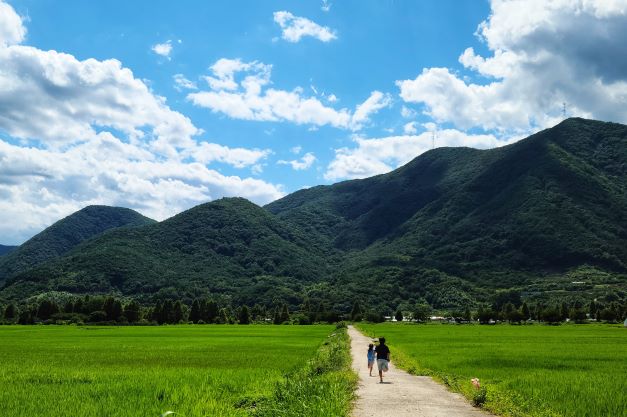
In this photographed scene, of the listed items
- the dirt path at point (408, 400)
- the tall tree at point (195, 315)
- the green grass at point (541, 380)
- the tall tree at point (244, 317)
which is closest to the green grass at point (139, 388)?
the dirt path at point (408, 400)

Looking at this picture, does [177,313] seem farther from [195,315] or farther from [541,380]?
[541,380]

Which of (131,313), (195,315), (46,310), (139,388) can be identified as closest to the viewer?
(139,388)

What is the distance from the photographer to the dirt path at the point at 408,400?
16.1m

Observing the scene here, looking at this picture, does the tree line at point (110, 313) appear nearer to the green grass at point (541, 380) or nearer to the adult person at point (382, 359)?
the green grass at point (541, 380)

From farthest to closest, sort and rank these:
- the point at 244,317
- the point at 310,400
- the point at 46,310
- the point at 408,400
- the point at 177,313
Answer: the point at 244,317
the point at 177,313
the point at 46,310
the point at 408,400
the point at 310,400

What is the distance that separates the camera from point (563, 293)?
187 meters

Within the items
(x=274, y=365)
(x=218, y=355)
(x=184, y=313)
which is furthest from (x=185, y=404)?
(x=184, y=313)

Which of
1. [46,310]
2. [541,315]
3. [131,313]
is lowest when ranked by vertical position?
[541,315]

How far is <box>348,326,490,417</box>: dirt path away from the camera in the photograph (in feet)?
52.7

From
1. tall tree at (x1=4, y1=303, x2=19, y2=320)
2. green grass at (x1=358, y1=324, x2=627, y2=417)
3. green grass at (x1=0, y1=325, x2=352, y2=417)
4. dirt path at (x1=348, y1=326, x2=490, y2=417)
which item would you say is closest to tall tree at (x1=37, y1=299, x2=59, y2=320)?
tall tree at (x1=4, y1=303, x2=19, y2=320)

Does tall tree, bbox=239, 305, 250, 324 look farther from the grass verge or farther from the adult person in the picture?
the grass verge

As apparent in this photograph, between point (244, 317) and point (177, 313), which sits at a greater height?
point (177, 313)

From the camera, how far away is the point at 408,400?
18.4 metres

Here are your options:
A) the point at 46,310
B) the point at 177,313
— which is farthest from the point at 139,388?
the point at 46,310
